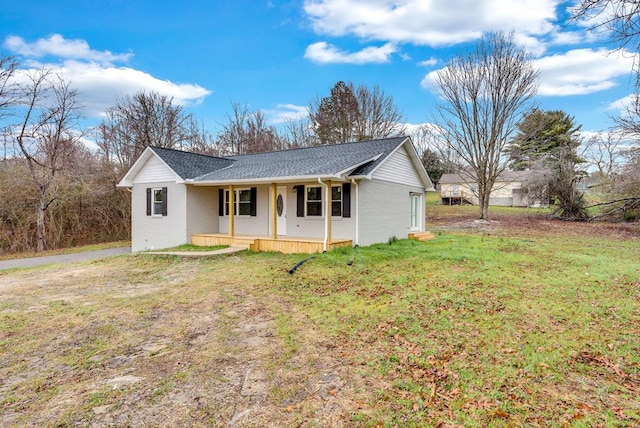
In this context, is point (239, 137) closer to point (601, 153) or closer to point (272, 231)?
point (272, 231)

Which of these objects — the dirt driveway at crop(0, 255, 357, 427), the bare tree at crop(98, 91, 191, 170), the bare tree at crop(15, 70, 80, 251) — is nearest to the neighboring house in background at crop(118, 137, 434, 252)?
the dirt driveway at crop(0, 255, 357, 427)

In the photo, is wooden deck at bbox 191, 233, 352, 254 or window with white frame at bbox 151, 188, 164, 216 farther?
window with white frame at bbox 151, 188, 164, 216

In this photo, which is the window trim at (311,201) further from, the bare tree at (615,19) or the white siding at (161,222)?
the bare tree at (615,19)

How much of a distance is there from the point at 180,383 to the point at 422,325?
10.9 ft

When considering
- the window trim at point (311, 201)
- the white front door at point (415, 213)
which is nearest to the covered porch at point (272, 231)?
the window trim at point (311, 201)

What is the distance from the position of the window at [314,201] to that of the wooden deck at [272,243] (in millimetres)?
1078

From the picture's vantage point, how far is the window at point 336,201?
38.1 feet

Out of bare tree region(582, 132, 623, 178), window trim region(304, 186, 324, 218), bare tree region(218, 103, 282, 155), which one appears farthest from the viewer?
bare tree region(218, 103, 282, 155)

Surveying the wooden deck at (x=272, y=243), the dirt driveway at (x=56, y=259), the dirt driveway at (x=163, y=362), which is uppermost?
the wooden deck at (x=272, y=243)

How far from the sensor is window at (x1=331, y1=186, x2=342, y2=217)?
11.6 meters

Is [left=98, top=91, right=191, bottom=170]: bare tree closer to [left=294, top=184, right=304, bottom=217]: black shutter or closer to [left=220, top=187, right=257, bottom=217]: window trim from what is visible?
[left=220, top=187, right=257, bottom=217]: window trim

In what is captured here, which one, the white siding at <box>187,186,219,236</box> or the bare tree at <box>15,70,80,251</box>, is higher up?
the bare tree at <box>15,70,80,251</box>

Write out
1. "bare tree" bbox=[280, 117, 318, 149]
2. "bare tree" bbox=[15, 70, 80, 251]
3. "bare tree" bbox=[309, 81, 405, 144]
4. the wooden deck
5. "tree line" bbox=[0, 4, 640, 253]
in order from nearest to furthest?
the wooden deck < "bare tree" bbox=[15, 70, 80, 251] < "tree line" bbox=[0, 4, 640, 253] < "bare tree" bbox=[309, 81, 405, 144] < "bare tree" bbox=[280, 117, 318, 149]

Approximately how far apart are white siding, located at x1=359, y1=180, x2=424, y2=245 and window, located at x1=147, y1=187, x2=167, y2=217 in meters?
8.18
